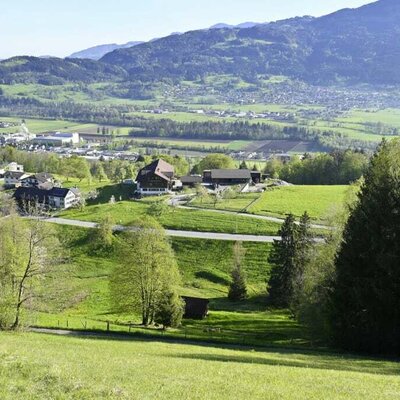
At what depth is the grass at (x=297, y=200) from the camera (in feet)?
287

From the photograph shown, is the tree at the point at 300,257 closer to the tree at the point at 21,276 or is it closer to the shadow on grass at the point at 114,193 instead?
the tree at the point at 21,276

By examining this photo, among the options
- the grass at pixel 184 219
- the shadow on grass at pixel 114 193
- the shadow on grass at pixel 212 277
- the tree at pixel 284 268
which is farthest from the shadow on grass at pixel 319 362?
the shadow on grass at pixel 114 193

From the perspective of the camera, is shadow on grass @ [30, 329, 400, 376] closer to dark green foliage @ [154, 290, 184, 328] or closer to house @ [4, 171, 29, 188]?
dark green foliage @ [154, 290, 184, 328]

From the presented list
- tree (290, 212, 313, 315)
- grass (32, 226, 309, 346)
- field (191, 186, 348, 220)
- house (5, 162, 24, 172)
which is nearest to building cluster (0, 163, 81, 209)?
field (191, 186, 348, 220)

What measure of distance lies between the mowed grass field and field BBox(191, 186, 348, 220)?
192 feet

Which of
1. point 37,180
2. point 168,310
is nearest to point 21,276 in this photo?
point 168,310

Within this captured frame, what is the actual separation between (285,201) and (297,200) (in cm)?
233

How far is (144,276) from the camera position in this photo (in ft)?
147

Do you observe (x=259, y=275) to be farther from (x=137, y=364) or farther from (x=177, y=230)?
(x=137, y=364)

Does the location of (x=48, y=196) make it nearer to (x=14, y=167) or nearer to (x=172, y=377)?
(x=14, y=167)

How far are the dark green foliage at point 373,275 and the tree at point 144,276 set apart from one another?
1546 centimetres

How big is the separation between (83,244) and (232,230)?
2148 cm

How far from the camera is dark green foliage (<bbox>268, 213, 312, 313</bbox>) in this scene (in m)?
54.1

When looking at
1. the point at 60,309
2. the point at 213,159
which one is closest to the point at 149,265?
the point at 60,309
